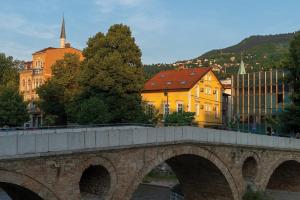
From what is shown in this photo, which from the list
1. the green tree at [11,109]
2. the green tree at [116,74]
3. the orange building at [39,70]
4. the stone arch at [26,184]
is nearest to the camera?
the stone arch at [26,184]

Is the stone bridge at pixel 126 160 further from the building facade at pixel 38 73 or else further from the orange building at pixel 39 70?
the orange building at pixel 39 70

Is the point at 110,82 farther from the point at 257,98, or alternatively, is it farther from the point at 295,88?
the point at 257,98

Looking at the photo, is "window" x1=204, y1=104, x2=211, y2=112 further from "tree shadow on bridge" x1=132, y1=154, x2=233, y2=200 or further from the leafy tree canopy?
"tree shadow on bridge" x1=132, y1=154, x2=233, y2=200

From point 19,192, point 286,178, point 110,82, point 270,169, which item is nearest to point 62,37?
point 110,82

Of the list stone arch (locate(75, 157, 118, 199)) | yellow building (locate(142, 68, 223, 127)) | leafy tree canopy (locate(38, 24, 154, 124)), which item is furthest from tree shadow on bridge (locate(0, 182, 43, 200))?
yellow building (locate(142, 68, 223, 127))

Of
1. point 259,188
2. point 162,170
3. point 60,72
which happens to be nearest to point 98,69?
point 60,72

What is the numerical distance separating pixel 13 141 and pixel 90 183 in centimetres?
544

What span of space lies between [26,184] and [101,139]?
170 inches

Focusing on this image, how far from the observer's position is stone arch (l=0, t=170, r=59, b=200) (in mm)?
15375

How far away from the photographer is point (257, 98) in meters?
60.2

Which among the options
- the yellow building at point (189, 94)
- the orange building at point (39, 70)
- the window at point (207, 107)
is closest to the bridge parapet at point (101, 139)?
the yellow building at point (189, 94)

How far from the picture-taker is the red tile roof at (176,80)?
56203 mm

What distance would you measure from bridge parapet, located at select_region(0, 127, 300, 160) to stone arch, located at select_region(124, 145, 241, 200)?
0.53m

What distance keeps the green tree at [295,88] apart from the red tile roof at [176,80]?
15.7 meters
